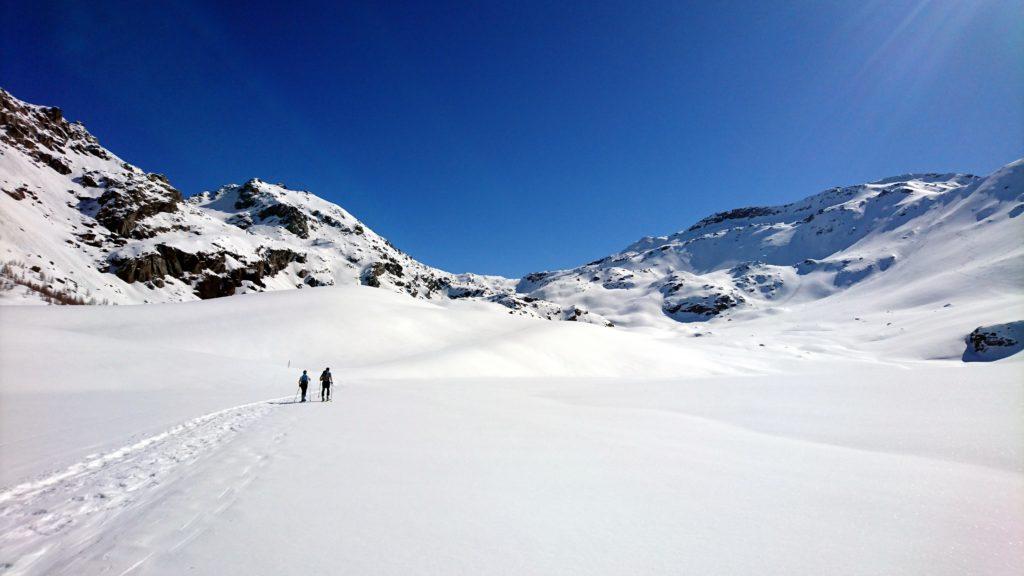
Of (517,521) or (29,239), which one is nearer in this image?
(517,521)

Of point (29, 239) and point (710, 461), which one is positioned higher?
point (29, 239)

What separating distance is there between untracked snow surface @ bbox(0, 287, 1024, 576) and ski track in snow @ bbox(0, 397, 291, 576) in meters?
0.05

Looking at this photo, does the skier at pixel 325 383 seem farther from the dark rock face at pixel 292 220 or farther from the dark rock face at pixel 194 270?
the dark rock face at pixel 292 220

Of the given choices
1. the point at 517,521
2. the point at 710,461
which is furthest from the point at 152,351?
the point at 710,461

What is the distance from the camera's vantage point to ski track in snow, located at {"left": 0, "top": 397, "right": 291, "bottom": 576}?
15.7ft

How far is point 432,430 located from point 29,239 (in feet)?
360

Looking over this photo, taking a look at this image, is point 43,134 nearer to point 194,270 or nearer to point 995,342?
point 194,270

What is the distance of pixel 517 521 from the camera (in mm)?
5566

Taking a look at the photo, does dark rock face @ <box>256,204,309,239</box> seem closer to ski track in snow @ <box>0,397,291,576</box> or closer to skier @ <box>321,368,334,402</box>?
skier @ <box>321,368,334,402</box>

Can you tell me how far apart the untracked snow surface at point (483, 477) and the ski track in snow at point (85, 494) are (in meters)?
0.05

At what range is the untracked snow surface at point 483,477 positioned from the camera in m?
4.71

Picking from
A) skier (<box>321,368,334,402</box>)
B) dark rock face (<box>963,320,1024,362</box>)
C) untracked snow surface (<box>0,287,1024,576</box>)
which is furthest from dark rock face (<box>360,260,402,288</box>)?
dark rock face (<box>963,320,1024,362</box>)

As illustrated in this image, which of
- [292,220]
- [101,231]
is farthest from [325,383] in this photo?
[292,220]

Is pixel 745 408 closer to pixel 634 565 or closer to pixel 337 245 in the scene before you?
pixel 634 565
